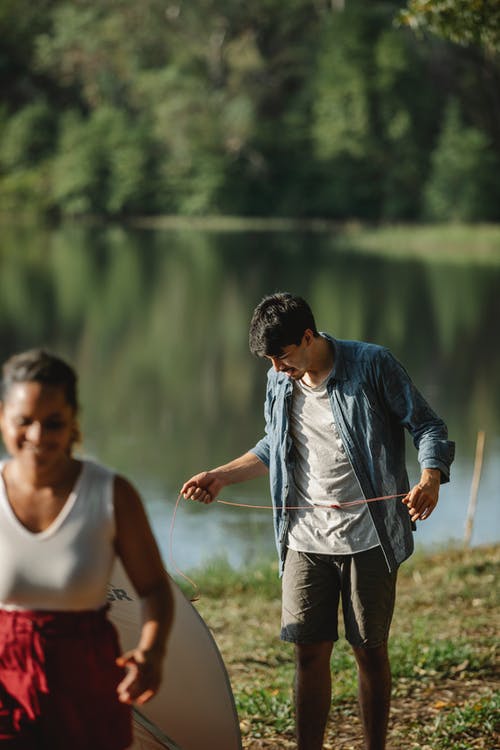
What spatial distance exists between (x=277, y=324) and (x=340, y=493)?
57 cm

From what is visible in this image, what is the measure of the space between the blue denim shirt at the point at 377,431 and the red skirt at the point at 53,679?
1.48 m

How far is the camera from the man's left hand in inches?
140

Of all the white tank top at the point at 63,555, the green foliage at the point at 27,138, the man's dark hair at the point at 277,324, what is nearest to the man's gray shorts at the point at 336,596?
the man's dark hair at the point at 277,324

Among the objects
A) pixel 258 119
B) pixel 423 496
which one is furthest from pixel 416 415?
pixel 258 119

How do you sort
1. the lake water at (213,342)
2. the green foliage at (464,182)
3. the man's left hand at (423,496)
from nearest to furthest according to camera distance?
the man's left hand at (423,496), the lake water at (213,342), the green foliage at (464,182)

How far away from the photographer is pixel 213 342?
1163 inches

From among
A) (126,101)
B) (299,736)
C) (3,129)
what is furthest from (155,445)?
(3,129)

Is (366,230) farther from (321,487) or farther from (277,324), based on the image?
(277,324)

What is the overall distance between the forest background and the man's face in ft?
178

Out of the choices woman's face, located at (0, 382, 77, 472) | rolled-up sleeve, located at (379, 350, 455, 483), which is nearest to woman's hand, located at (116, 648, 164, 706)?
woman's face, located at (0, 382, 77, 472)

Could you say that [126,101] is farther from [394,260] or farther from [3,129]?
[394,260]

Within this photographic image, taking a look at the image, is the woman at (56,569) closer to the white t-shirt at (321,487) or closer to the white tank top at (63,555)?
the white tank top at (63,555)

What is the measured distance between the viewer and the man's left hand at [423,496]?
3.56 meters

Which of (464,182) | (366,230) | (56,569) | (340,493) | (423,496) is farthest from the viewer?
(366,230)
